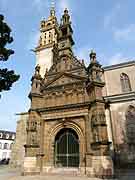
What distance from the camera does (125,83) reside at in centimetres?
2358

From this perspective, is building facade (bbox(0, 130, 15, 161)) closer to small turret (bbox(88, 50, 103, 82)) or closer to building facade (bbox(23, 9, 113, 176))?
building facade (bbox(23, 9, 113, 176))

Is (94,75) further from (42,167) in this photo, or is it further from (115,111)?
(42,167)

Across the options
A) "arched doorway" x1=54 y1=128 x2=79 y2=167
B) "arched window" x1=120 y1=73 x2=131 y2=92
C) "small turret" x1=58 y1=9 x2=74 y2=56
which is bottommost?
"arched doorway" x1=54 y1=128 x2=79 y2=167

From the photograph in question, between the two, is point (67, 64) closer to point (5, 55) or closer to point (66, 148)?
point (66, 148)

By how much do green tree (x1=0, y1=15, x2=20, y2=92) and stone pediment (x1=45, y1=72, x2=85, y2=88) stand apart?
311 inches

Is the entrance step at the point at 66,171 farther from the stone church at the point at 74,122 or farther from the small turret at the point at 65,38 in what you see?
the small turret at the point at 65,38

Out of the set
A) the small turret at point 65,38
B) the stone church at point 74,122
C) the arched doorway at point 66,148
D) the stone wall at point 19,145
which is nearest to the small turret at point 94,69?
the stone church at point 74,122

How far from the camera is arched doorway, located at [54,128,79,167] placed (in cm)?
1580

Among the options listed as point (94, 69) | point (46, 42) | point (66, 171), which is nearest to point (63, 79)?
point (94, 69)

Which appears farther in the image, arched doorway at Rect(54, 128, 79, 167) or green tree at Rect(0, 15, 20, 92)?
arched doorway at Rect(54, 128, 79, 167)

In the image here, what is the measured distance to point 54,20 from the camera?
33406 millimetres

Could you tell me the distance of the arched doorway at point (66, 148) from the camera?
15805 millimetres

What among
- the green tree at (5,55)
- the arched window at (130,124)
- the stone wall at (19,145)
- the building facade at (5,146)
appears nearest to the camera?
the green tree at (5,55)

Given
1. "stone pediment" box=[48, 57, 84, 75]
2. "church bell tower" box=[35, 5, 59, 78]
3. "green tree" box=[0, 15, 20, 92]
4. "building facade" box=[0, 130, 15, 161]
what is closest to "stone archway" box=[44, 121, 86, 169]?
"stone pediment" box=[48, 57, 84, 75]
